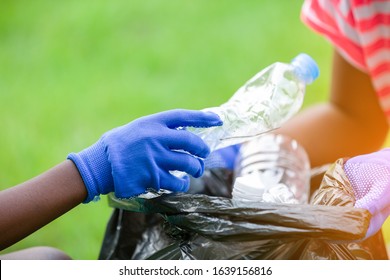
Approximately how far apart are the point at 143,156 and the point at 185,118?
106 millimetres

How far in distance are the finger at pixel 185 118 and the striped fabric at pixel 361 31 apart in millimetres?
578

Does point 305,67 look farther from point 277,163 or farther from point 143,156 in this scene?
point 143,156

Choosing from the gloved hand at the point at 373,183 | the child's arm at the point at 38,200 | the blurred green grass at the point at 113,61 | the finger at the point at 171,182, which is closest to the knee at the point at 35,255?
the child's arm at the point at 38,200

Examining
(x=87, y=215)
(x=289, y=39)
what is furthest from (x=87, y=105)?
(x=289, y=39)

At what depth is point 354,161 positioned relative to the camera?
3.70 ft

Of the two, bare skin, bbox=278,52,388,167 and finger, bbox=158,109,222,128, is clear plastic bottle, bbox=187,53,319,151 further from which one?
bare skin, bbox=278,52,388,167

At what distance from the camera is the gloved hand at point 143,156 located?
3.54 ft

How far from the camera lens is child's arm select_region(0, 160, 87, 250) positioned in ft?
3.53

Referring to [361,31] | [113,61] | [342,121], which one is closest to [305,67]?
[361,31]

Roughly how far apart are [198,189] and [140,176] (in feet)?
1.05

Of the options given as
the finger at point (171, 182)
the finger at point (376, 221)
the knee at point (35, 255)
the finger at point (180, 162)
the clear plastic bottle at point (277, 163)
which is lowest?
the knee at point (35, 255)

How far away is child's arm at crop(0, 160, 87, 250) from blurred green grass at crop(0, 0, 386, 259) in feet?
3.25

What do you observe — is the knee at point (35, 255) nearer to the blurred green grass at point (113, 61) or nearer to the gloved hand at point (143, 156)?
the gloved hand at point (143, 156)
